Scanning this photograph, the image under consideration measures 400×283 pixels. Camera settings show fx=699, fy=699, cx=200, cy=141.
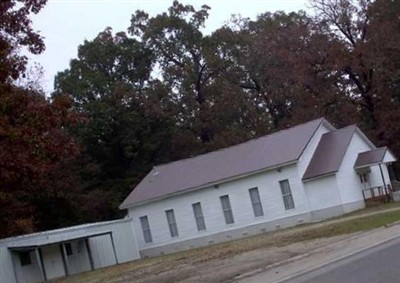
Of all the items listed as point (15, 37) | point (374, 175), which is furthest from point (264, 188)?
point (15, 37)

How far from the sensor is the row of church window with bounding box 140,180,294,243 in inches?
1720

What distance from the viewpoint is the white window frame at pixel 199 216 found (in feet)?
157

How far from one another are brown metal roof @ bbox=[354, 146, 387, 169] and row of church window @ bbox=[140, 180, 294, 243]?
4814 mm

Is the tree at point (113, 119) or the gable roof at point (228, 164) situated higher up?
the tree at point (113, 119)

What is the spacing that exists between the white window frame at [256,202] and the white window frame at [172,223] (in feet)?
22.3

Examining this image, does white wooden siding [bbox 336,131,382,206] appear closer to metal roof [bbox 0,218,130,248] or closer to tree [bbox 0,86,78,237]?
metal roof [bbox 0,218,130,248]

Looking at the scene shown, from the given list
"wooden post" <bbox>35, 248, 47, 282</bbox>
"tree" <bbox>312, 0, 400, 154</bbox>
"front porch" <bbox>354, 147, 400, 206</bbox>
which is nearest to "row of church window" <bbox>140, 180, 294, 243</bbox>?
"front porch" <bbox>354, 147, 400, 206</bbox>

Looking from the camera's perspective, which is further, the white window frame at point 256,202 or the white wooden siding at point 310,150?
the white window frame at point 256,202

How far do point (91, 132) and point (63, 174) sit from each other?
651 centimetres

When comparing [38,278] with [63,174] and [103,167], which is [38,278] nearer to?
[63,174]

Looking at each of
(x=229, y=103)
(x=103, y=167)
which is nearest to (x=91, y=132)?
(x=103, y=167)

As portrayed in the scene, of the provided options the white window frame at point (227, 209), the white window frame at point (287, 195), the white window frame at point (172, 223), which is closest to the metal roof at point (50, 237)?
the white window frame at point (172, 223)

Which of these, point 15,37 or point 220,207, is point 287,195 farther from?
point 15,37

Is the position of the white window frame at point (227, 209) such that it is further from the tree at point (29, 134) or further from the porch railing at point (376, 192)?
the tree at point (29, 134)
